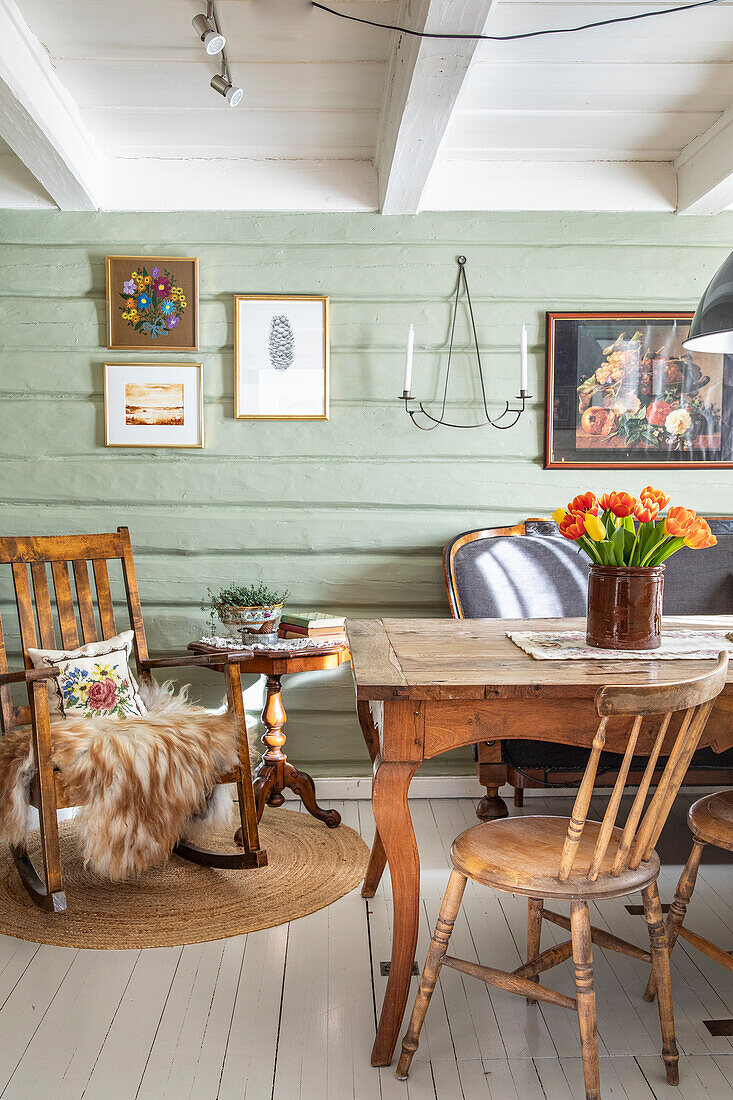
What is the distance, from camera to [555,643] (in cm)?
209

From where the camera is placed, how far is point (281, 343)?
3.22 m

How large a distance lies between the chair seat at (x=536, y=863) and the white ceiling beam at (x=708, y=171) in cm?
226

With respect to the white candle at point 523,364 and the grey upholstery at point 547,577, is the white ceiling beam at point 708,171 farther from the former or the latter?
the grey upholstery at point 547,577

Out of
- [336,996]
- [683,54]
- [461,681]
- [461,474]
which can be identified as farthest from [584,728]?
[683,54]

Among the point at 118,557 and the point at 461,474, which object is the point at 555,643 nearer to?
the point at 461,474

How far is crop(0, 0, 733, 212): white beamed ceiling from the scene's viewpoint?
2221 mm

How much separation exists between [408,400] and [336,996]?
6.78 feet

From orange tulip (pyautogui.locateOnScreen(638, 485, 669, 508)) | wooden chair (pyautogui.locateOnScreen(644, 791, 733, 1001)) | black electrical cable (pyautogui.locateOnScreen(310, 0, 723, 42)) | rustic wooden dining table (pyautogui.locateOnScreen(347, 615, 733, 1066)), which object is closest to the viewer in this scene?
rustic wooden dining table (pyautogui.locateOnScreen(347, 615, 733, 1066))

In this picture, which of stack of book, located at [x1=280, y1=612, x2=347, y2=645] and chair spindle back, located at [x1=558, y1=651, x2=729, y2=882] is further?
stack of book, located at [x1=280, y1=612, x2=347, y2=645]

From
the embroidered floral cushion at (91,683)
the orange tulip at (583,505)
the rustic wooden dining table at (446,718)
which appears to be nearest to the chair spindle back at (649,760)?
the rustic wooden dining table at (446,718)

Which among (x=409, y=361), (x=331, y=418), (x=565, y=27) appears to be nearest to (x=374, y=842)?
(x=331, y=418)

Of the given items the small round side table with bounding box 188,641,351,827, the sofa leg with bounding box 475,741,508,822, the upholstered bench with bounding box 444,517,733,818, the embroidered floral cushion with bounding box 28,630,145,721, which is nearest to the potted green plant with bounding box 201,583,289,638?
the small round side table with bounding box 188,641,351,827

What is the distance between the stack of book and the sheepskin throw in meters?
0.53

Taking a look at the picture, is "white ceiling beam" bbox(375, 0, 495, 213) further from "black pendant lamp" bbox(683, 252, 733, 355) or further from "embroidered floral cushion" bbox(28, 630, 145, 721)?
"embroidered floral cushion" bbox(28, 630, 145, 721)
